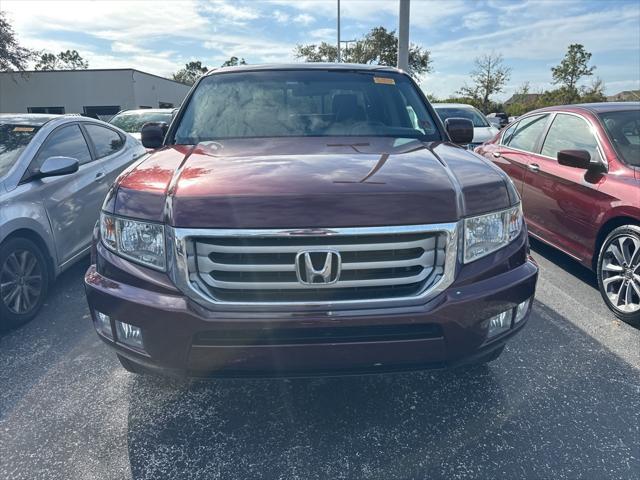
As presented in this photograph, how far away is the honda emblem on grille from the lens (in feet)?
6.39

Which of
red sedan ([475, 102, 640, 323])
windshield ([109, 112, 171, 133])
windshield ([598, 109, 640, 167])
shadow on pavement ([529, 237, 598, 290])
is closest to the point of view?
red sedan ([475, 102, 640, 323])

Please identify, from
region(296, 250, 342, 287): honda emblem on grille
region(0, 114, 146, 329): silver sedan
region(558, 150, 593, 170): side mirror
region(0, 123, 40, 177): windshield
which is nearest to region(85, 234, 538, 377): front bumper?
region(296, 250, 342, 287): honda emblem on grille

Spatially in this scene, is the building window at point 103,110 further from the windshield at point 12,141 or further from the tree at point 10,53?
the windshield at point 12,141

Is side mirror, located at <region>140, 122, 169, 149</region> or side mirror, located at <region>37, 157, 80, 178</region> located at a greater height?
side mirror, located at <region>140, 122, 169, 149</region>

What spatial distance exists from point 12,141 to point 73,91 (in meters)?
32.2

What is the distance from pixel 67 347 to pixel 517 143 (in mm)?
5186

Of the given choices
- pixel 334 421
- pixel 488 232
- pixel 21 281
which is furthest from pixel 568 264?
pixel 21 281

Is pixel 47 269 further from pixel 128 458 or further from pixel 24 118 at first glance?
pixel 128 458

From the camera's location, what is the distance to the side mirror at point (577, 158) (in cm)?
409

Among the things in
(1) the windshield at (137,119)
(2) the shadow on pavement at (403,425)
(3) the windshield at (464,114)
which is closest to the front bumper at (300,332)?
(2) the shadow on pavement at (403,425)

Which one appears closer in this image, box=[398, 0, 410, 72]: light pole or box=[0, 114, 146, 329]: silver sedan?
box=[0, 114, 146, 329]: silver sedan

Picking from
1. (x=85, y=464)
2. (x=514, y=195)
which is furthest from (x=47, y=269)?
(x=514, y=195)

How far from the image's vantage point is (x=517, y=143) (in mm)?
5652

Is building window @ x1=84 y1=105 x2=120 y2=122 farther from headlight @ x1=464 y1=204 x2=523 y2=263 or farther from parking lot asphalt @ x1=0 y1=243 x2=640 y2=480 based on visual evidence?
headlight @ x1=464 y1=204 x2=523 y2=263
